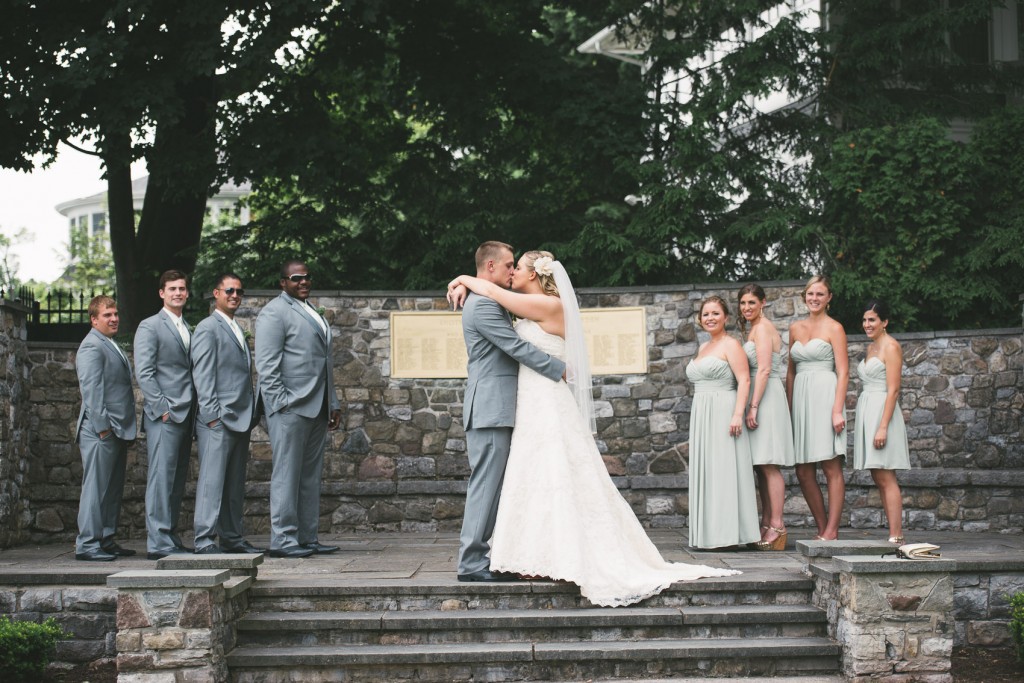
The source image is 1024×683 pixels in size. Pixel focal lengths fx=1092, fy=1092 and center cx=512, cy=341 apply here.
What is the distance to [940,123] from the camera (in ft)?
40.7

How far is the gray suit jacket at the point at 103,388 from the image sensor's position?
779cm

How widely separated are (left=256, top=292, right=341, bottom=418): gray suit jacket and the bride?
5.45 ft

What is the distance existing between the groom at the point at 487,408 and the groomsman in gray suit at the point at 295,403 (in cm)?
173

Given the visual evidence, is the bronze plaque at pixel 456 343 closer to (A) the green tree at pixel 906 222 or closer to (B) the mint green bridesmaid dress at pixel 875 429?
(B) the mint green bridesmaid dress at pixel 875 429

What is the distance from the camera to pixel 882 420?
7.68 m

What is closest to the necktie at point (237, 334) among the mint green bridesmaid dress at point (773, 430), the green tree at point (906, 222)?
the mint green bridesmaid dress at point (773, 430)

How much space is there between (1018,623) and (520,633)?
2893 mm

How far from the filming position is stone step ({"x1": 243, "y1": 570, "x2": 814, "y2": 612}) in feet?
20.5

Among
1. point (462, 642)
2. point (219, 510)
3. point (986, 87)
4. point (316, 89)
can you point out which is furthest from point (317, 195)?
point (986, 87)

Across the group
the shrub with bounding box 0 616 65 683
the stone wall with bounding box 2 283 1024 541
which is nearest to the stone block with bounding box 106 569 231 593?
the shrub with bounding box 0 616 65 683

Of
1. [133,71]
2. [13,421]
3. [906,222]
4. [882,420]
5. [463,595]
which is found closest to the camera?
[463,595]

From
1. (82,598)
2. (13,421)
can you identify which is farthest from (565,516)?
(13,421)

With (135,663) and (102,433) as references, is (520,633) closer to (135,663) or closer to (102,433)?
(135,663)

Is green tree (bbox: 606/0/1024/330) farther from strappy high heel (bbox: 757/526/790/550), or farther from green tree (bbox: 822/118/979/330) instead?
strappy high heel (bbox: 757/526/790/550)
